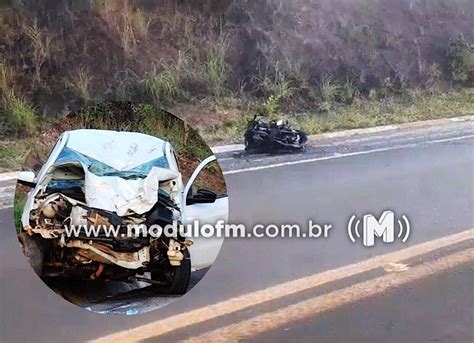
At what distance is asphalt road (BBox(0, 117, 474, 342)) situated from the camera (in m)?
1.56

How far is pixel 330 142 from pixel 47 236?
2.48ft

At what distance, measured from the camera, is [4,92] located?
1.61m

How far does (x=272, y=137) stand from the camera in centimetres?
167

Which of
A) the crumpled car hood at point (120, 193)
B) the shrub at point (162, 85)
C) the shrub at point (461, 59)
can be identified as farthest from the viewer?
the shrub at point (461, 59)

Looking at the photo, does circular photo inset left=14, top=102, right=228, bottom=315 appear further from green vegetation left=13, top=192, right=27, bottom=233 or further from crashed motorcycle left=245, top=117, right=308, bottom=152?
crashed motorcycle left=245, top=117, right=308, bottom=152

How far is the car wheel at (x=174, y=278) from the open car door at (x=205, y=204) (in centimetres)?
2

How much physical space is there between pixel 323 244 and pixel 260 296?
208 millimetres

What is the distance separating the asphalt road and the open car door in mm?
25

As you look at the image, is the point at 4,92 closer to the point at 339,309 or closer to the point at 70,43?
the point at 70,43

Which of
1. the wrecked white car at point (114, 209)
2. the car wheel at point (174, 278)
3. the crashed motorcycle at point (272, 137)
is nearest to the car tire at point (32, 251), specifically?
the wrecked white car at point (114, 209)

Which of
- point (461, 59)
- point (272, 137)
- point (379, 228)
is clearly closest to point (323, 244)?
point (379, 228)

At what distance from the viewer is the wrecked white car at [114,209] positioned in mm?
1529

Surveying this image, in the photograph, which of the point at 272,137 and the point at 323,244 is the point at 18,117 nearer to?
the point at 272,137

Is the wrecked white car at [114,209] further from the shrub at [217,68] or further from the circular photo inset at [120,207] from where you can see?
the shrub at [217,68]
